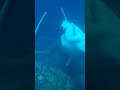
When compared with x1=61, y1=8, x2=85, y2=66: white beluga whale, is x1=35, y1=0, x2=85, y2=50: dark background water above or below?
above

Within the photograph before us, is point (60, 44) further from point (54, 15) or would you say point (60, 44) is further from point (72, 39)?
point (54, 15)

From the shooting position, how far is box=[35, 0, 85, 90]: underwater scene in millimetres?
4859

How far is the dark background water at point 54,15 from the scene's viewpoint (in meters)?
4.84

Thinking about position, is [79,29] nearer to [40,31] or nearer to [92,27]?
[92,27]

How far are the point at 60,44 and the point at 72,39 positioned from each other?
183mm

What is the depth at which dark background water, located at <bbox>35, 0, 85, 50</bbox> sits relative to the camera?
4.84 metres

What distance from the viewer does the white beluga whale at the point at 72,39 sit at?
4867 millimetres

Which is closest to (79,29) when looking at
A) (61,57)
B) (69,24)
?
(69,24)

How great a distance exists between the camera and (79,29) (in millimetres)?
A: 4863

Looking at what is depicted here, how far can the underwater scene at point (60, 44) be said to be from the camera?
191 inches

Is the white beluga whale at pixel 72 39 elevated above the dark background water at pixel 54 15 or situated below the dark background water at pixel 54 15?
below

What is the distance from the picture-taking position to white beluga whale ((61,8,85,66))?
4.87 m

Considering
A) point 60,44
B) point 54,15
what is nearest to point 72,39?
point 60,44

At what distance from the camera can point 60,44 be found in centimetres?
489
